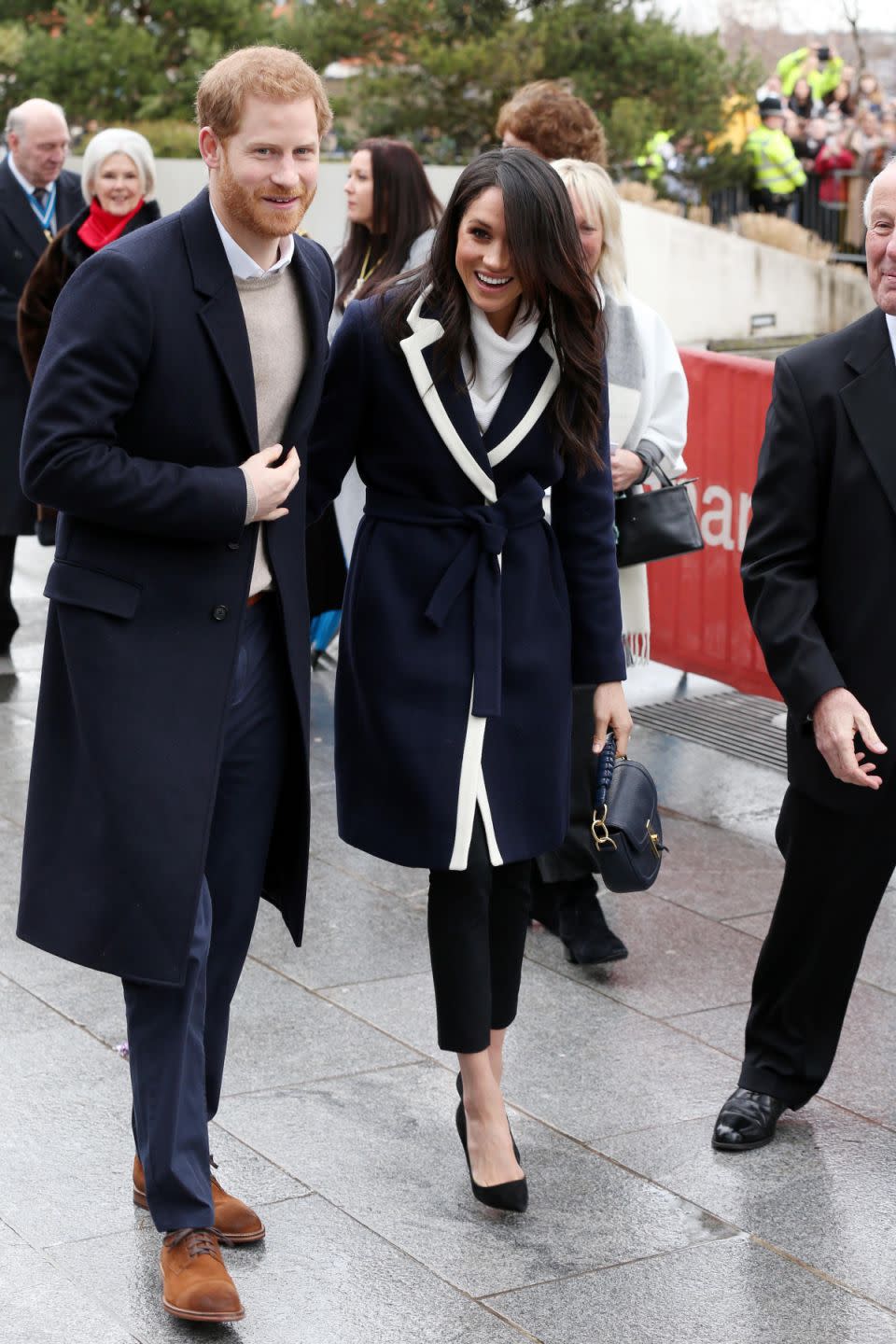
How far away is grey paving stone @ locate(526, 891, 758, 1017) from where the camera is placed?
491 cm

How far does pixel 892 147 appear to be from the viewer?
21.4 meters

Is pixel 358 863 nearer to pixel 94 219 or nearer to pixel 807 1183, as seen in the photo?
pixel 807 1183

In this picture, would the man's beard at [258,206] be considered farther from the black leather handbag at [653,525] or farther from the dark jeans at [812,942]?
the black leather handbag at [653,525]

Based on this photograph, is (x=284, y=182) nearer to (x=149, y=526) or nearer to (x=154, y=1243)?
(x=149, y=526)

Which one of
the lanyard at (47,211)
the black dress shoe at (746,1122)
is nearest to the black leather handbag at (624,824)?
the black dress shoe at (746,1122)

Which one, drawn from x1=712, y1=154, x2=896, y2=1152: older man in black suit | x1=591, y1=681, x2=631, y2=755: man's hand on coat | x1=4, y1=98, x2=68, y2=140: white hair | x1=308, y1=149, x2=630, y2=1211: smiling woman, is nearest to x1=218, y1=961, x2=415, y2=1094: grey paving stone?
x1=308, y1=149, x2=630, y2=1211: smiling woman

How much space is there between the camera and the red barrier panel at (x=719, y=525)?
7215mm

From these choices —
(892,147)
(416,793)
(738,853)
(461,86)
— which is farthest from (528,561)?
(892,147)

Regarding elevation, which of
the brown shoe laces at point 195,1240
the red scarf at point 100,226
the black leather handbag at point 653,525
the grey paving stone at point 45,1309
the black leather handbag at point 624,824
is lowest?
the grey paving stone at point 45,1309

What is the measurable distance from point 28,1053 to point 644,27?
17301 millimetres

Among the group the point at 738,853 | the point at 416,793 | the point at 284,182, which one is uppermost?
the point at 284,182

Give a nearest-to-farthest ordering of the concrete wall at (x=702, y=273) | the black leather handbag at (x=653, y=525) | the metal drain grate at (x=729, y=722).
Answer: the black leather handbag at (x=653, y=525)
the metal drain grate at (x=729, y=722)
the concrete wall at (x=702, y=273)

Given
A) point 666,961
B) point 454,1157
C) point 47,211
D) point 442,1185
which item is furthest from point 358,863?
point 47,211

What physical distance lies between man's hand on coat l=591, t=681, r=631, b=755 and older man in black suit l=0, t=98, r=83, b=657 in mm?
4665
